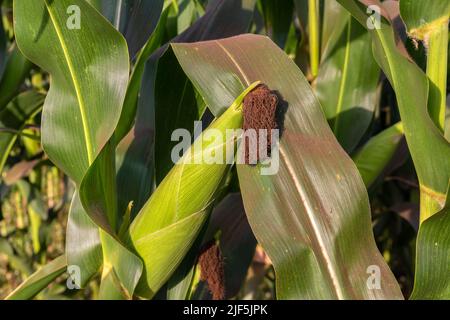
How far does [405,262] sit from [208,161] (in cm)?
148

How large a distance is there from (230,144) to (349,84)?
0.51 metres

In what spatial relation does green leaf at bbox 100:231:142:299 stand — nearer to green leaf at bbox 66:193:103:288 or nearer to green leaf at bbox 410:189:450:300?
green leaf at bbox 66:193:103:288

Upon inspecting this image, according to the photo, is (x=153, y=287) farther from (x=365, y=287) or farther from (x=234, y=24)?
(x=234, y=24)

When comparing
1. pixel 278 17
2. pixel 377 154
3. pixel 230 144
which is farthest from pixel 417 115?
pixel 278 17

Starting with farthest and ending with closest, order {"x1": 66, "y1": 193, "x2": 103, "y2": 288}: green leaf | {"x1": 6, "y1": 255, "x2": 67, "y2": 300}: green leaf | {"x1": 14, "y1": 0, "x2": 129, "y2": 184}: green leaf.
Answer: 1. {"x1": 6, "y1": 255, "x2": 67, "y2": 300}: green leaf
2. {"x1": 66, "y1": 193, "x2": 103, "y2": 288}: green leaf
3. {"x1": 14, "y1": 0, "x2": 129, "y2": 184}: green leaf

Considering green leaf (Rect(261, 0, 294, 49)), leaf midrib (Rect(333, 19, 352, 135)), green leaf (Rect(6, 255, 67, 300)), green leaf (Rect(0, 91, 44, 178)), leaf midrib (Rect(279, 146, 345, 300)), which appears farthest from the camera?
green leaf (Rect(0, 91, 44, 178))

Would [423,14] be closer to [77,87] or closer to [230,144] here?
[230,144]

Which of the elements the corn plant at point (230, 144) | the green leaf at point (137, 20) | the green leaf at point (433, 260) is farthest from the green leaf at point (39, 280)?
the green leaf at point (433, 260)

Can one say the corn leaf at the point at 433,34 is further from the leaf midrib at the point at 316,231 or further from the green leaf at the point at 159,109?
the green leaf at the point at 159,109

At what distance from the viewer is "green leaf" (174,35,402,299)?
0.89 meters

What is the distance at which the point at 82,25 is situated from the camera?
100 centimetres

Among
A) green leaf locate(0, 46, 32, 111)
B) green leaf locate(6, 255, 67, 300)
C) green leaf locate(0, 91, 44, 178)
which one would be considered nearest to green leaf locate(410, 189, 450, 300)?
green leaf locate(6, 255, 67, 300)

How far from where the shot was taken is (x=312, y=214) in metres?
0.91
